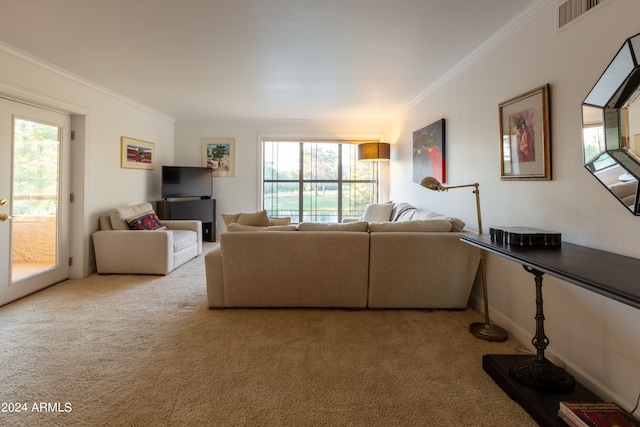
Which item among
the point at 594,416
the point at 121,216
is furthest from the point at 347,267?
the point at 121,216

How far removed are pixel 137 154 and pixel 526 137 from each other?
5.06 meters

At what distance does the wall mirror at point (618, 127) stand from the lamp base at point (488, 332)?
1.22 metres

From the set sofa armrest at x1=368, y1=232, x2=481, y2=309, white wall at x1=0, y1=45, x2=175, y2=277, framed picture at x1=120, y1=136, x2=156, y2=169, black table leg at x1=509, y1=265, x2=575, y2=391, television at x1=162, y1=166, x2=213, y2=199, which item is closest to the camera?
black table leg at x1=509, y1=265, x2=575, y2=391

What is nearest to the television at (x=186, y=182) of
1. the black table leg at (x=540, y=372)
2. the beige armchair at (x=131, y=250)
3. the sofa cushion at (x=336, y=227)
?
the beige armchair at (x=131, y=250)

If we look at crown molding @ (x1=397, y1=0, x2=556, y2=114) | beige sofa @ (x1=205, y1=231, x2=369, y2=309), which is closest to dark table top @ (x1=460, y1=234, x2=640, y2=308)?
beige sofa @ (x1=205, y1=231, x2=369, y2=309)

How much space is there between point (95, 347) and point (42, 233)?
6.56 ft

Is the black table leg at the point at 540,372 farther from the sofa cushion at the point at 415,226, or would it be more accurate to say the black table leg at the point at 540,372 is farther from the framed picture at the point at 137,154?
the framed picture at the point at 137,154

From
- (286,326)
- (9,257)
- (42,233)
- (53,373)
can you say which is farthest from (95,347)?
(42,233)

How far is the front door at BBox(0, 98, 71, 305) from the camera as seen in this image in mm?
2875

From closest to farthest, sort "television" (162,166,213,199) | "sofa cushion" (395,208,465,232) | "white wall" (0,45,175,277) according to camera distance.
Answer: "sofa cushion" (395,208,465,232) < "white wall" (0,45,175,277) < "television" (162,166,213,199)

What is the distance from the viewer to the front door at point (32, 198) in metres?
2.88

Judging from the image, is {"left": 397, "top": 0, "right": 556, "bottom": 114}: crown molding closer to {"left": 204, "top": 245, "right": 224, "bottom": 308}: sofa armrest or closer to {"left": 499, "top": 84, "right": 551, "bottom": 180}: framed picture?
{"left": 499, "top": 84, "right": 551, "bottom": 180}: framed picture

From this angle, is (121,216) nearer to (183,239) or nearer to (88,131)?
(183,239)

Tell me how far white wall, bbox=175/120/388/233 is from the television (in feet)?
1.03
